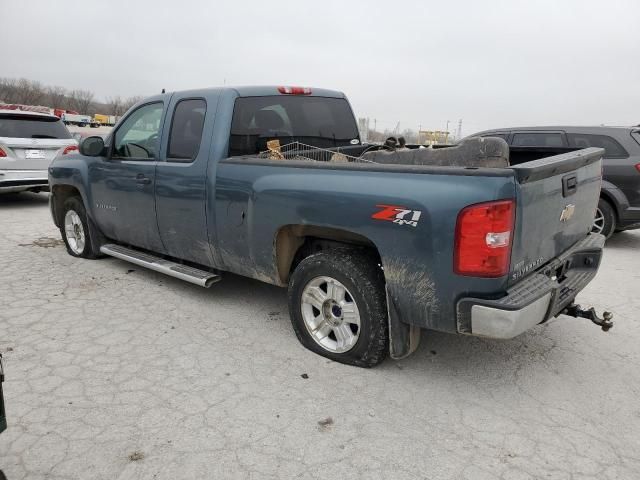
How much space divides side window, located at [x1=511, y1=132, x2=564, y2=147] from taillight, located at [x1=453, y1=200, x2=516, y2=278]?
18.8ft

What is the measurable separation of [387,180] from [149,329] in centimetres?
229

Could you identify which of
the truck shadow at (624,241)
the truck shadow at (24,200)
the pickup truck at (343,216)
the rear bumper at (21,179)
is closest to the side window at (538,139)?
Answer: the truck shadow at (624,241)

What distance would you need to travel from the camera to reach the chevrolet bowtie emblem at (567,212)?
3.10m

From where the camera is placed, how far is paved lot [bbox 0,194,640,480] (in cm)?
243

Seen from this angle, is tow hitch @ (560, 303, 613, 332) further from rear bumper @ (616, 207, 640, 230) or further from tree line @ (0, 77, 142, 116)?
tree line @ (0, 77, 142, 116)

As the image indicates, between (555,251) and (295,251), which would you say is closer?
(555,251)

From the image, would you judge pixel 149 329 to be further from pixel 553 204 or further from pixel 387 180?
pixel 553 204

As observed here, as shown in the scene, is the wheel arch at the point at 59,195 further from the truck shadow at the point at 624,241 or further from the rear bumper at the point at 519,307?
the truck shadow at the point at 624,241

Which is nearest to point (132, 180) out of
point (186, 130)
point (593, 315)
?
point (186, 130)

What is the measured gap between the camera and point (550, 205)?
2.89 meters

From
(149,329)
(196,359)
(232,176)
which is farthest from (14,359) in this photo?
(232,176)

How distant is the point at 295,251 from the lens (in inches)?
145

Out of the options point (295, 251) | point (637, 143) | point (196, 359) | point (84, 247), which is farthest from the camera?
point (637, 143)

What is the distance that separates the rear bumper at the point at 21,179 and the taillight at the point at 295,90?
6.25m
